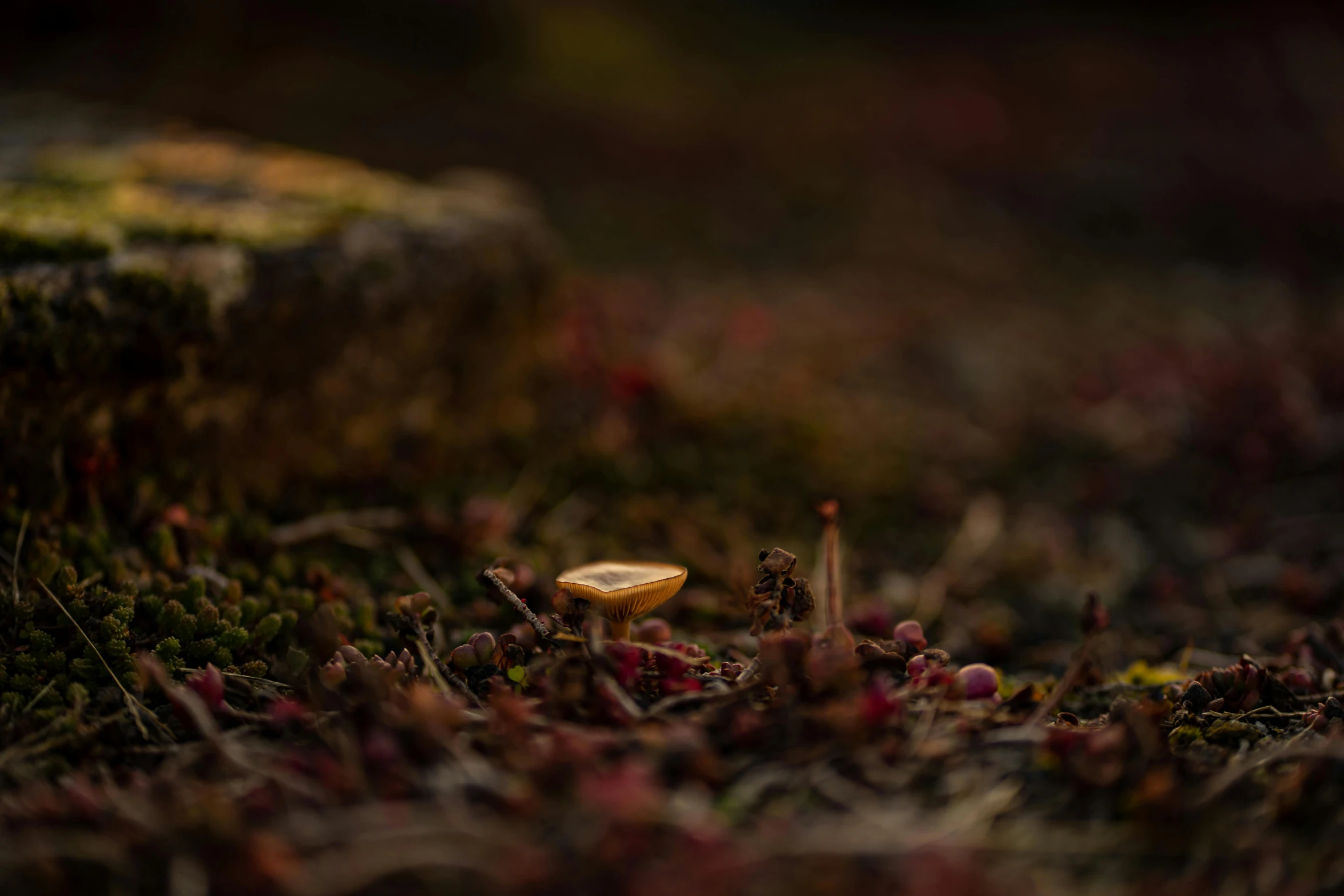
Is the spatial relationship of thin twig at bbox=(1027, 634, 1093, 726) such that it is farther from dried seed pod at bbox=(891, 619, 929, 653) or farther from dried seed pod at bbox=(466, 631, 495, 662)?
dried seed pod at bbox=(466, 631, 495, 662)

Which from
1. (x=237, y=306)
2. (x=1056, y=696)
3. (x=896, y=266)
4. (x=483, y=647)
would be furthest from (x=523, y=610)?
(x=896, y=266)

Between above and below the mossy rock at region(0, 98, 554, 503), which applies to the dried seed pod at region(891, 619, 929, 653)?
below

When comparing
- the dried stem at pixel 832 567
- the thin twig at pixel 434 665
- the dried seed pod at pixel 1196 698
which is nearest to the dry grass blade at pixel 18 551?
the thin twig at pixel 434 665

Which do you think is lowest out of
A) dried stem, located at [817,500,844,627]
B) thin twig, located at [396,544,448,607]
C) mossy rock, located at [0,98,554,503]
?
thin twig, located at [396,544,448,607]

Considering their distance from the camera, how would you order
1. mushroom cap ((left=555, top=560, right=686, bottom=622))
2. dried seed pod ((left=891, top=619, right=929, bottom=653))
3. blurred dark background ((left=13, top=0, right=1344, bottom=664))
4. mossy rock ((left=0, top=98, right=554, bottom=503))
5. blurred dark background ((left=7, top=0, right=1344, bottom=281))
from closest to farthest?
mushroom cap ((left=555, top=560, right=686, bottom=622)), dried seed pod ((left=891, top=619, right=929, bottom=653)), mossy rock ((left=0, top=98, right=554, bottom=503)), blurred dark background ((left=13, top=0, right=1344, bottom=664)), blurred dark background ((left=7, top=0, right=1344, bottom=281))

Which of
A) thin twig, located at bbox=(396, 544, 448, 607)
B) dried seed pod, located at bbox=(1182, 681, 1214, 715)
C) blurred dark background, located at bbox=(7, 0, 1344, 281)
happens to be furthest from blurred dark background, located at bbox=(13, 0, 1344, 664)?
dried seed pod, located at bbox=(1182, 681, 1214, 715)

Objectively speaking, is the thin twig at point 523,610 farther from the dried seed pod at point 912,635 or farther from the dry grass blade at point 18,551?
the dry grass blade at point 18,551

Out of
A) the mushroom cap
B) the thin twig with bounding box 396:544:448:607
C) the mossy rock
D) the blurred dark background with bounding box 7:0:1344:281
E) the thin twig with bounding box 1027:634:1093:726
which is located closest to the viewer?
the thin twig with bounding box 1027:634:1093:726

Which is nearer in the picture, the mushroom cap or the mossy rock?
the mushroom cap
